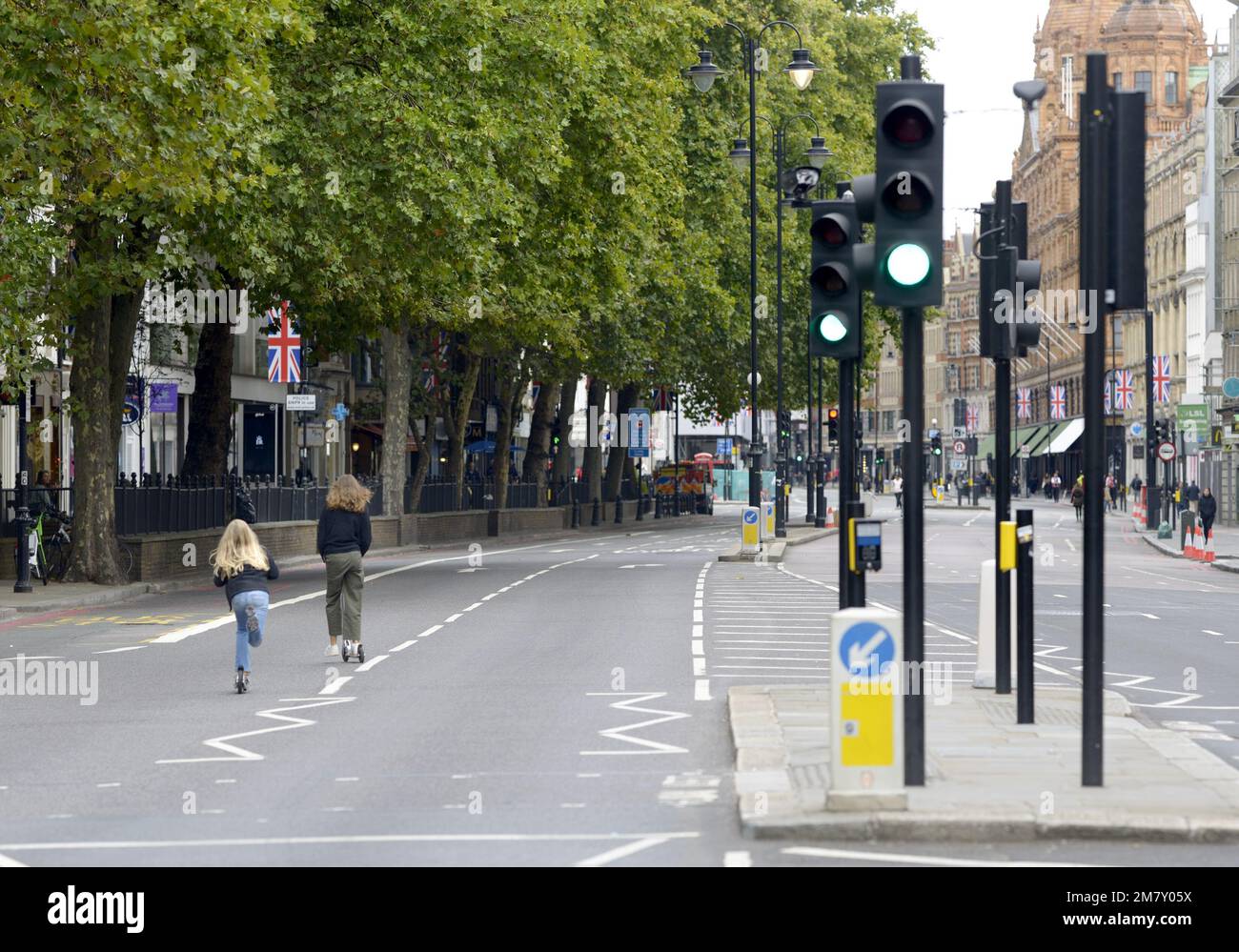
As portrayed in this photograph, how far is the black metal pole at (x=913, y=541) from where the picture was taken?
1055cm

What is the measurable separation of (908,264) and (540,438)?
191 feet

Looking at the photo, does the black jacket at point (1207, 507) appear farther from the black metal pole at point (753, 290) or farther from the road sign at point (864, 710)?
the road sign at point (864, 710)

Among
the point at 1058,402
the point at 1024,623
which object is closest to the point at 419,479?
the point at 1024,623

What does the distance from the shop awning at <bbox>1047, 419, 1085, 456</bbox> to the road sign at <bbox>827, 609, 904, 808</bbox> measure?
110m

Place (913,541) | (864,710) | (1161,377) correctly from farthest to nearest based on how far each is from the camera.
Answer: (1161,377) → (913,541) → (864,710)

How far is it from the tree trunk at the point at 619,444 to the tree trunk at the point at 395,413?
19.6 metres

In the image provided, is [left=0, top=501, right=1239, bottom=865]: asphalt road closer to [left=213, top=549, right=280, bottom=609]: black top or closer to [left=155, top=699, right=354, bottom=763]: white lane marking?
[left=155, top=699, right=354, bottom=763]: white lane marking

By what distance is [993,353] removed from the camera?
1484cm

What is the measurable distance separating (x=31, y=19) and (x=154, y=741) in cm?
983

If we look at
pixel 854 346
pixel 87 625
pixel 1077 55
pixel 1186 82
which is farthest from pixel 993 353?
pixel 1077 55

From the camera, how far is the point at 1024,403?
13575 centimetres

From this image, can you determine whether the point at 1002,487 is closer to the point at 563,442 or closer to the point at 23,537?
the point at 23,537

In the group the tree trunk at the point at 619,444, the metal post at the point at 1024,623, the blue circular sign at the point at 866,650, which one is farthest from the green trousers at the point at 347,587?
the tree trunk at the point at 619,444
